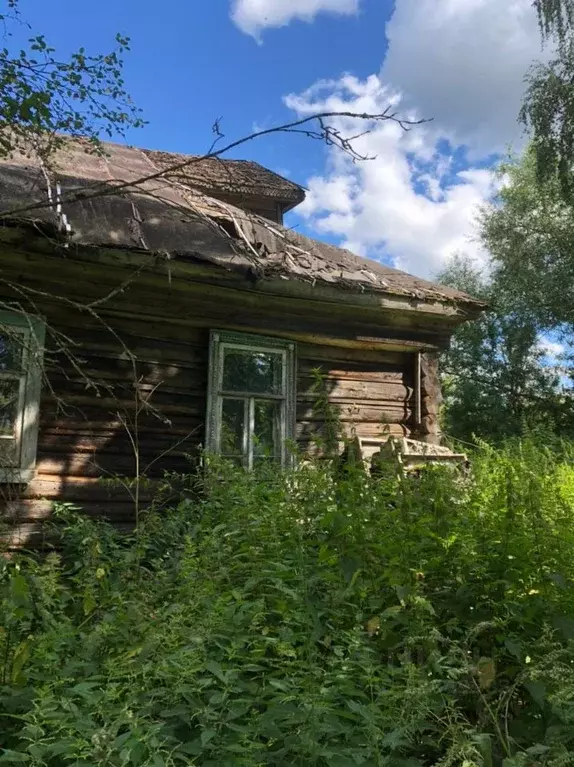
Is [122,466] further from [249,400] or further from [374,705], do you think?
[374,705]

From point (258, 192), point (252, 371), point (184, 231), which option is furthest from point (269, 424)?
point (258, 192)

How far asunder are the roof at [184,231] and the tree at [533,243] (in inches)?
446

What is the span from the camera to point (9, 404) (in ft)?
16.9

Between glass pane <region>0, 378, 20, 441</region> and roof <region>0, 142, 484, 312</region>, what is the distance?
1.37 meters

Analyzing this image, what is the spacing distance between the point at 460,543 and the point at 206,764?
4.94 feet

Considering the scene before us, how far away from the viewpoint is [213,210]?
618 cm

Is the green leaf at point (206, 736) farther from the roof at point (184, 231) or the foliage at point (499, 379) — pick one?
the foliage at point (499, 379)

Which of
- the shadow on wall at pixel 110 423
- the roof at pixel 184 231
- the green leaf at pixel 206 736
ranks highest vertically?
the roof at pixel 184 231

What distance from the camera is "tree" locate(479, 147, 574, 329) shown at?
55.5 feet

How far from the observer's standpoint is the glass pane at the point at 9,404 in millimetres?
5102

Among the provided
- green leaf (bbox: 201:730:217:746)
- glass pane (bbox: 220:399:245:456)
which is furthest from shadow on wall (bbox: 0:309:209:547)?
green leaf (bbox: 201:730:217:746)

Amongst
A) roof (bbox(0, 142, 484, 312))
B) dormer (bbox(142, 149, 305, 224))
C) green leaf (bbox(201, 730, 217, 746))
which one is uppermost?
dormer (bbox(142, 149, 305, 224))

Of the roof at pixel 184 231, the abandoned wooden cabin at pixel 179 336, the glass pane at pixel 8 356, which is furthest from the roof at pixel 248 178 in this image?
the glass pane at pixel 8 356

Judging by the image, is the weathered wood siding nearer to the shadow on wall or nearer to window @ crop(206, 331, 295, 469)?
the shadow on wall
